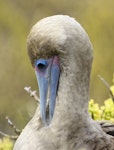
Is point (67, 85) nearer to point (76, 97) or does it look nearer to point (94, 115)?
point (76, 97)

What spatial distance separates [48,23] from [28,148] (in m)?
0.58

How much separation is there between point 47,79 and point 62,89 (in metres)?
0.09

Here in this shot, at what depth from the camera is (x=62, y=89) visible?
17.3 feet

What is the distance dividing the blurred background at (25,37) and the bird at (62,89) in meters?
4.38

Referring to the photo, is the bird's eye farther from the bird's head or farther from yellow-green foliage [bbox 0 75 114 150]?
yellow-green foliage [bbox 0 75 114 150]

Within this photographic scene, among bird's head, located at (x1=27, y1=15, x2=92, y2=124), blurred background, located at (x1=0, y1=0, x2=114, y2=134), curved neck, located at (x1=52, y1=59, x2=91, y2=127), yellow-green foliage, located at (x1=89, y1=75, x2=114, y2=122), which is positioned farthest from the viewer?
blurred background, located at (x1=0, y1=0, x2=114, y2=134)

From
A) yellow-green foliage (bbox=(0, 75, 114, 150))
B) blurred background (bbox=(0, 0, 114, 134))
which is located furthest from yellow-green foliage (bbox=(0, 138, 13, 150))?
blurred background (bbox=(0, 0, 114, 134))

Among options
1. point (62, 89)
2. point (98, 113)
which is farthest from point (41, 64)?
point (98, 113)

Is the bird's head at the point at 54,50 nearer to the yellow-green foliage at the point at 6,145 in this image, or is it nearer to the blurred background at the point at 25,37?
the yellow-green foliage at the point at 6,145

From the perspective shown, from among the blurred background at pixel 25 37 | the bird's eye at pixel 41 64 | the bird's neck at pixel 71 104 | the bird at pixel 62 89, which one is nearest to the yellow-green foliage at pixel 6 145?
the bird at pixel 62 89

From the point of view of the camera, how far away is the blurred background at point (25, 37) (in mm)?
10266

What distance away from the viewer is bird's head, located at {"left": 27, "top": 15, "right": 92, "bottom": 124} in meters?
5.09

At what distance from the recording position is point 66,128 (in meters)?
5.25

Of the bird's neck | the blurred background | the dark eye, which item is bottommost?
the bird's neck
